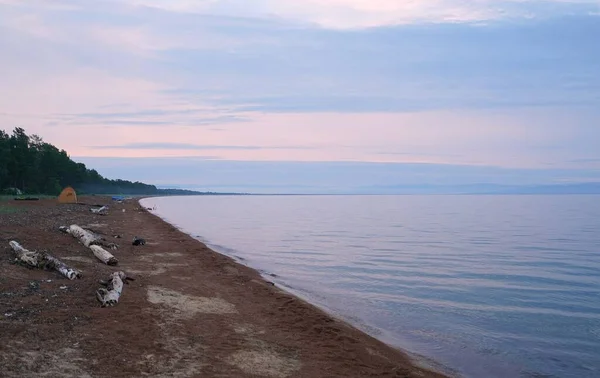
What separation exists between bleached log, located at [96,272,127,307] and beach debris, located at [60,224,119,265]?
13.6ft

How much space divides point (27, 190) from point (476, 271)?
8080 centimetres

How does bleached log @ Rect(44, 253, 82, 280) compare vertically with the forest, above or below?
below

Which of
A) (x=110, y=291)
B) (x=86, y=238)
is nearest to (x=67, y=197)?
(x=86, y=238)

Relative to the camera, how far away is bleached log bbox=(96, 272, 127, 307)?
10.2m

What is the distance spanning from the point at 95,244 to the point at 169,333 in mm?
11191

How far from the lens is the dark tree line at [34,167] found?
245 feet

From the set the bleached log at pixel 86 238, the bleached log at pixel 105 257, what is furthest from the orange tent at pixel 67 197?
the bleached log at pixel 105 257

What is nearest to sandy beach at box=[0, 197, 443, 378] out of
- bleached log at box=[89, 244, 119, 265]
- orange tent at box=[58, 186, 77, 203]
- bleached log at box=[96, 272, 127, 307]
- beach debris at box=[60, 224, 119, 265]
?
bleached log at box=[96, 272, 127, 307]

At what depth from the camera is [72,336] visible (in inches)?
315

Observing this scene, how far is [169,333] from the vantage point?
9.07m

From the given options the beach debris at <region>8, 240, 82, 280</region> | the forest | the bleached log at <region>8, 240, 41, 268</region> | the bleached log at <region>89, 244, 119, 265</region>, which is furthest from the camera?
the forest

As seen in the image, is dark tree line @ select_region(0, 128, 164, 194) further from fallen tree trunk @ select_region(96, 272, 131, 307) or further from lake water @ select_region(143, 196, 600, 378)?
fallen tree trunk @ select_region(96, 272, 131, 307)

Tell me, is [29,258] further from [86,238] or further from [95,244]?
[86,238]

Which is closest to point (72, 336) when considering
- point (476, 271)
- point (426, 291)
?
point (426, 291)
